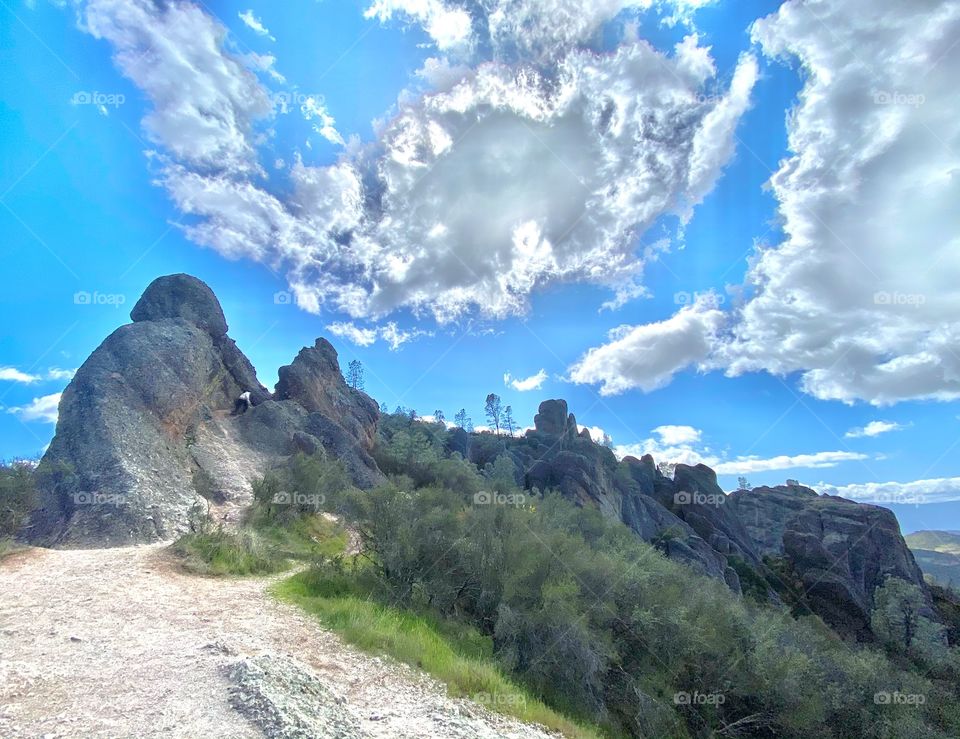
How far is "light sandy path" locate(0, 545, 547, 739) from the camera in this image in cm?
636

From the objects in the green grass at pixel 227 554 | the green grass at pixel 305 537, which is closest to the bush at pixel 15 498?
the green grass at pixel 227 554

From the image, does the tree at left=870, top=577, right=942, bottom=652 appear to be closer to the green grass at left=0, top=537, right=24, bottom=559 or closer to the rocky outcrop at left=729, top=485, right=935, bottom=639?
the rocky outcrop at left=729, top=485, right=935, bottom=639

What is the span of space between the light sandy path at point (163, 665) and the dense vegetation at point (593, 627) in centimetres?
233

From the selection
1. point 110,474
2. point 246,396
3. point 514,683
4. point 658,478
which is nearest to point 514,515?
point 514,683

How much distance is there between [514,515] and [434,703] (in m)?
8.33

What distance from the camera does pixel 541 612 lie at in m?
12.7

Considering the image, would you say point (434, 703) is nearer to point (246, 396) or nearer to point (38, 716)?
point (38, 716)

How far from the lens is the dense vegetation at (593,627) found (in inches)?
492
